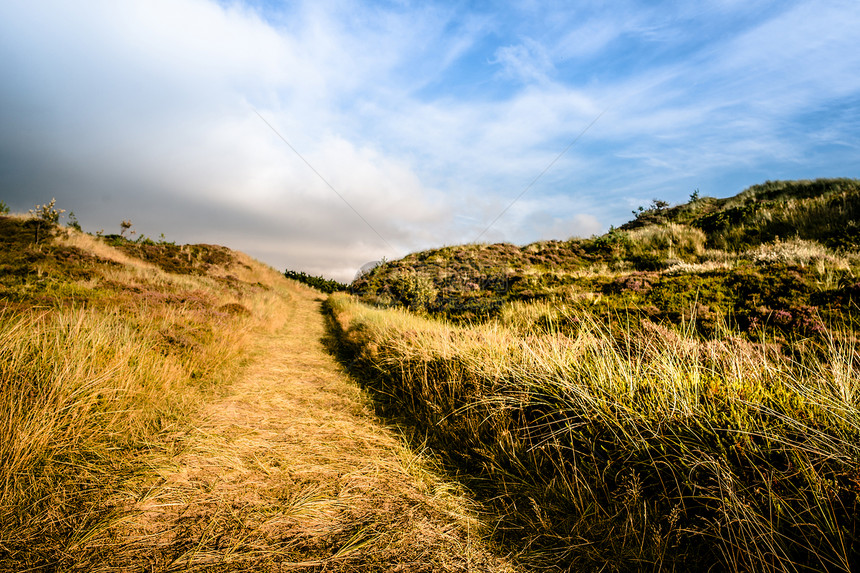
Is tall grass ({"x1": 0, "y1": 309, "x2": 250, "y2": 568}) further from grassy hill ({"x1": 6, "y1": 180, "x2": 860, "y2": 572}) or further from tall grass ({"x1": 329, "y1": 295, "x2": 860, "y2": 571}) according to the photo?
tall grass ({"x1": 329, "y1": 295, "x2": 860, "y2": 571})

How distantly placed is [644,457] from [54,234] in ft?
60.2

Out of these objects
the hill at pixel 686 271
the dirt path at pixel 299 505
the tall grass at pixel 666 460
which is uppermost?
the hill at pixel 686 271

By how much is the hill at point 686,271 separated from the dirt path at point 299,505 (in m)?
3.53

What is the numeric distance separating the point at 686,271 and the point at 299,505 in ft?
30.6

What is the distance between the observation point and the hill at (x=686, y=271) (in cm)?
487

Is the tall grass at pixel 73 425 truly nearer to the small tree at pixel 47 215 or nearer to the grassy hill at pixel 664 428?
the grassy hill at pixel 664 428

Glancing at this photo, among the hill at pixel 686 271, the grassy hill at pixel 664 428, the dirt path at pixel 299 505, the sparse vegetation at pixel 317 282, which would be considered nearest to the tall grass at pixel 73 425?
the dirt path at pixel 299 505

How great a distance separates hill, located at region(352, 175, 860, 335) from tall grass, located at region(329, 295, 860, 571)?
2.04m

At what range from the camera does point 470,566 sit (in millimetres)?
1715

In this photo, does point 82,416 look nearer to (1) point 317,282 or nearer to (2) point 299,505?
(2) point 299,505

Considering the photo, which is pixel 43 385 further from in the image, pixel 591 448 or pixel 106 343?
pixel 591 448

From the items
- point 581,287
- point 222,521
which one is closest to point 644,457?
point 222,521

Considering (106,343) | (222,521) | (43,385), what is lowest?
(222,521)

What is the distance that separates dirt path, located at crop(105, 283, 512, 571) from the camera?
5.76 ft
